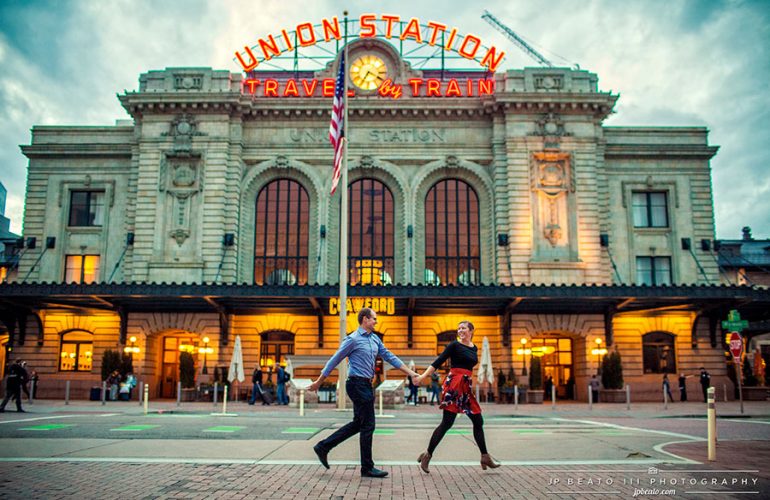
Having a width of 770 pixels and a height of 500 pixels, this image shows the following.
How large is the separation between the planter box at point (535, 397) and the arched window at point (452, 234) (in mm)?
8054

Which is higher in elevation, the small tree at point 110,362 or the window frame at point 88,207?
the window frame at point 88,207

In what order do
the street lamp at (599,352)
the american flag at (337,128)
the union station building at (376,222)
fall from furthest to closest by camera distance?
the union station building at (376,222)
the street lamp at (599,352)
the american flag at (337,128)

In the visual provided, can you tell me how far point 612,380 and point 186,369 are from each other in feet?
74.0

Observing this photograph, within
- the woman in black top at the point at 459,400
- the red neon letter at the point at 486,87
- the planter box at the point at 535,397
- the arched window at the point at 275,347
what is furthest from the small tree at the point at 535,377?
the woman in black top at the point at 459,400

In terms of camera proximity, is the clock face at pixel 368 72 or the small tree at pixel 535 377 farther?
the clock face at pixel 368 72

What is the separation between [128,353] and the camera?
1462 inches

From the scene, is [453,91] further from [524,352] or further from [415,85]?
[524,352]

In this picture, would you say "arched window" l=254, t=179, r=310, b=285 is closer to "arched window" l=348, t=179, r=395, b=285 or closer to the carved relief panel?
"arched window" l=348, t=179, r=395, b=285

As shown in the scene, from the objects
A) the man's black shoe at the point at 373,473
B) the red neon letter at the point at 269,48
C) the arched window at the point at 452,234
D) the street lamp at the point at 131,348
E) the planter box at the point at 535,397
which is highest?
the red neon letter at the point at 269,48

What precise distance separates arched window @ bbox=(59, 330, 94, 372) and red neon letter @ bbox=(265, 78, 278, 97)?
59.0ft

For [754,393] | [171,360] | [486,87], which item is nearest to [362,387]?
[754,393]

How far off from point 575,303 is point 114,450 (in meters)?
30.7

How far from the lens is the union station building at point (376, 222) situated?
3891 cm

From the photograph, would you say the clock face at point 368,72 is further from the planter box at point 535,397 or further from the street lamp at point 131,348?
the planter box at point 535,397
